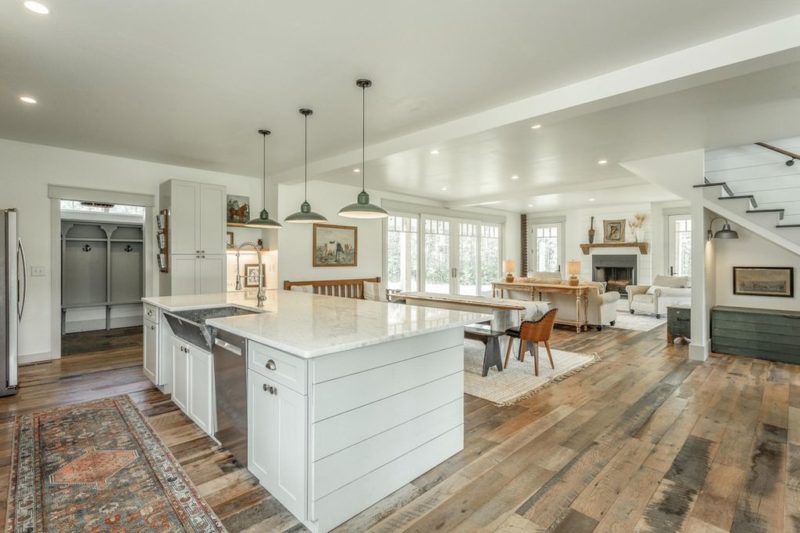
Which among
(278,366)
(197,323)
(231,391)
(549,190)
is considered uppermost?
(549,190)

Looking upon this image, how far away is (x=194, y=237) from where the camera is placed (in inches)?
224

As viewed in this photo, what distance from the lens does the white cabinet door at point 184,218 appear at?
550cm

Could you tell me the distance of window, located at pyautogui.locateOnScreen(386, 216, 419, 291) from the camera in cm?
856

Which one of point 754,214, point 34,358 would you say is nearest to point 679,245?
point 754,214

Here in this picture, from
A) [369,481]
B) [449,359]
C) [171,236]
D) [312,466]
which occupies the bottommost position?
[369,481]

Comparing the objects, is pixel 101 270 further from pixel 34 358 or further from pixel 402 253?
pixel 402 253

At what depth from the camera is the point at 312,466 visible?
1.86 m

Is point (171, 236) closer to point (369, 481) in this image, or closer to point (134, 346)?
point (134, 346)

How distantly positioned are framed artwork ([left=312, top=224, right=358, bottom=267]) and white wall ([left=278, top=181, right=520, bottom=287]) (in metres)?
0.10

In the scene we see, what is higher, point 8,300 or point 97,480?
point 8,300

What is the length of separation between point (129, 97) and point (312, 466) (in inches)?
137

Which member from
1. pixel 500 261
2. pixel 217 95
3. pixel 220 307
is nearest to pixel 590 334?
pixel 500 261

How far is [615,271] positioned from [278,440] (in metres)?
11.1

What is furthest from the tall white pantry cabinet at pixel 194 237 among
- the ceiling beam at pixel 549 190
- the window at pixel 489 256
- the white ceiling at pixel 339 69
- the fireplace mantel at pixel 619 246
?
the fireplace mantel at pixel 619 246
